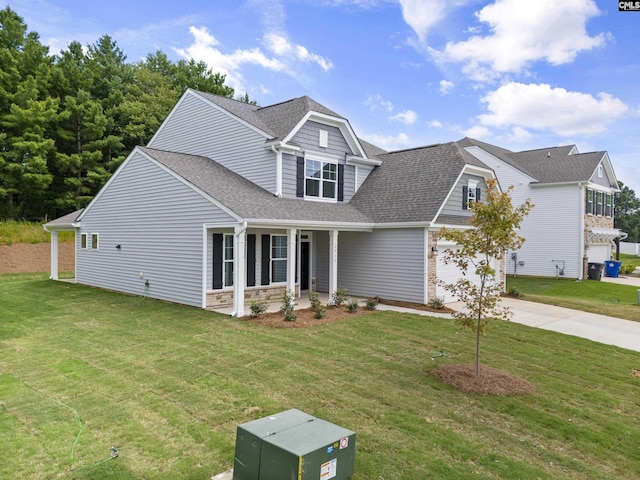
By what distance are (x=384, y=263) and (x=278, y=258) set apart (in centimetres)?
394

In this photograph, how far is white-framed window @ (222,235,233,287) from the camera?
43.2 ft

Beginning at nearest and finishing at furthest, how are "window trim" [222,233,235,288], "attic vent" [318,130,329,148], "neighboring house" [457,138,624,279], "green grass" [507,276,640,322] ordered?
"window trim" [222,233,235,288] < "green grass" [507,276,640,322] < "attic vent" [318,130,329,148] < "neighboring house" [457,138,624,279]

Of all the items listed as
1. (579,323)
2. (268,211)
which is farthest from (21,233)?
(579,323)

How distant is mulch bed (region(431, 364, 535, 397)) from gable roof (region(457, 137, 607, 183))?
2131 centimetres

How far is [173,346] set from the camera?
8.65 metres

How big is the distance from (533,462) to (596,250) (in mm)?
27748

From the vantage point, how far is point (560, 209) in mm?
24859

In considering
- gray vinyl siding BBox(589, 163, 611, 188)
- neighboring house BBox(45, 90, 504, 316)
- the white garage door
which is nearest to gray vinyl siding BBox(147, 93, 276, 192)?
neighboring house BBox(45, 90, 504, 316)

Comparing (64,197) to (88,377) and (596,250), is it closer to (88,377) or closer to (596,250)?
(88,377)

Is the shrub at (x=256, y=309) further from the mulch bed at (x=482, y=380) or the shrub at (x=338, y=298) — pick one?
the mulch bed at (x=482, y=380)

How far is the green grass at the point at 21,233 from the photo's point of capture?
2467 cm

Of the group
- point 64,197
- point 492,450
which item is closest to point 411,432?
point 492,450

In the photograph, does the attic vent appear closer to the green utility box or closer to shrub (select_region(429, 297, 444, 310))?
shrub (select_region(429, 297, 444, 310))

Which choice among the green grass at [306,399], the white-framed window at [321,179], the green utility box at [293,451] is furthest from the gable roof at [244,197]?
the green utility box at [293,451]
